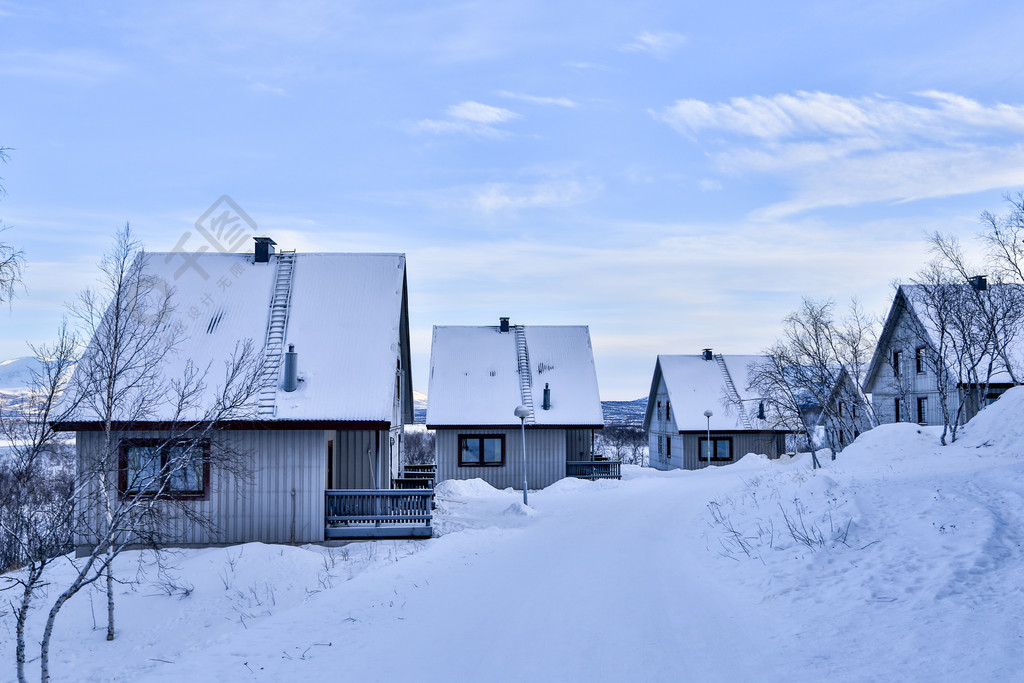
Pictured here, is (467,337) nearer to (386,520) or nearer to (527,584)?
(386,520)

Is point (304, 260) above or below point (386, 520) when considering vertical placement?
above

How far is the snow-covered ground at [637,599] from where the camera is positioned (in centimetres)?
720

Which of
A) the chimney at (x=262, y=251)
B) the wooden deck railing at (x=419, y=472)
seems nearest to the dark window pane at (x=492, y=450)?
the wooden deck railing at (x=419, y=472)

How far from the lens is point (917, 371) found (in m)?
33.2

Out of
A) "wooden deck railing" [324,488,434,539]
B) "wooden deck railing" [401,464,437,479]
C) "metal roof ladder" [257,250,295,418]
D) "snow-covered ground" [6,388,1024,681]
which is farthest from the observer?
"wooden deck railing" [401,464,437,479]

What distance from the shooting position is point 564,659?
745 cm

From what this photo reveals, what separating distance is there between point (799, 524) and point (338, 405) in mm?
10655

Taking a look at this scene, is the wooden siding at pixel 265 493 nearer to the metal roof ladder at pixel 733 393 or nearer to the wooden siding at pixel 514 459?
the wooden siding at pixel 514 459

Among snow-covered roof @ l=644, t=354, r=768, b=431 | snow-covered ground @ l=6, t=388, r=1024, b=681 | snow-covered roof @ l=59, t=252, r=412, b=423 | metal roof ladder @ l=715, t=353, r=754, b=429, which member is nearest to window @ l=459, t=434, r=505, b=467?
snow-covered roof @ l=59, t=252, r=412, b=423

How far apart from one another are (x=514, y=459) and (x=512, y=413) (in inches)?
80.7

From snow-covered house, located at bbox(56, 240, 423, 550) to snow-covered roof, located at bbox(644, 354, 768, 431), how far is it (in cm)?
2357

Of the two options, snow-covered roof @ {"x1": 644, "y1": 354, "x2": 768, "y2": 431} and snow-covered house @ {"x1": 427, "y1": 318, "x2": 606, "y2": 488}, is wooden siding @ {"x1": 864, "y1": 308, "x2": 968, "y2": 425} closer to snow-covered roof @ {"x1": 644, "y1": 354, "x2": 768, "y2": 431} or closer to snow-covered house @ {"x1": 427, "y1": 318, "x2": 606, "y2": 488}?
snow-covered roof @ {"x1": 644, "y1": 354, "x2": 768, "y2": 431}

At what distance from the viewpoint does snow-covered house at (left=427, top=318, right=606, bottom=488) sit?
2916 cm

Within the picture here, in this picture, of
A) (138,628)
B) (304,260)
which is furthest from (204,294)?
(138,628)
